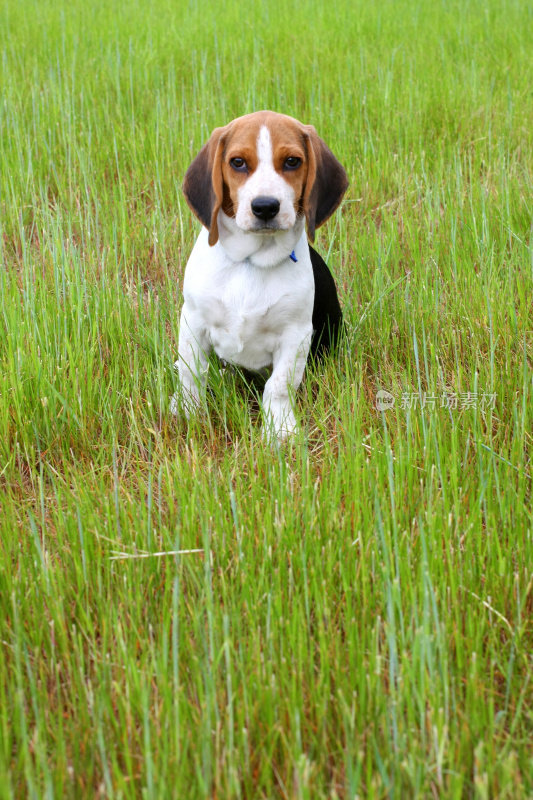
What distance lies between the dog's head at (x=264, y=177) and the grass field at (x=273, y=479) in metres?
0.60

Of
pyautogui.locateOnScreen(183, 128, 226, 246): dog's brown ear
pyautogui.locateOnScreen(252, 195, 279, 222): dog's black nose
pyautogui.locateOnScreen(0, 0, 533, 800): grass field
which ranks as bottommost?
pyautogui.locateOnScreen(0, 0, 533, 800): grass field

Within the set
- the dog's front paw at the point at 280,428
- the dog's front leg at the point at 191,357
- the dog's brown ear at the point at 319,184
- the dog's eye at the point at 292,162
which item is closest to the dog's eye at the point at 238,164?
the dog's eye at the point at 292,162

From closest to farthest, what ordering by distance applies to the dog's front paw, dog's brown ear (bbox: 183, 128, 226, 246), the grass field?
the grass field → the dog's front paw → dog's brown ear (bbox: 183, 128, 226, 246)

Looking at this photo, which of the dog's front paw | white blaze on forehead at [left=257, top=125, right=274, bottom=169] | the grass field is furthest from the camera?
white blaze on forehead at [left=257, top=125, right=274, bottom=169]

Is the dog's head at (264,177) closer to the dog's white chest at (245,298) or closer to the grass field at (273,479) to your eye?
the dog's white chest at (245,298)

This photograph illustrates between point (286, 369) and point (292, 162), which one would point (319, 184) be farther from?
point (286, 369)

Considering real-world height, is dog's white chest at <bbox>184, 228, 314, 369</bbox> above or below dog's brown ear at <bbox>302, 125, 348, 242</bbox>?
below

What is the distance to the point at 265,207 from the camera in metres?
2.79

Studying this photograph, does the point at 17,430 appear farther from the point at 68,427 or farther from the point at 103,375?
the point at 103,375

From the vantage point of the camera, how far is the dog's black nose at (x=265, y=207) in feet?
9.14

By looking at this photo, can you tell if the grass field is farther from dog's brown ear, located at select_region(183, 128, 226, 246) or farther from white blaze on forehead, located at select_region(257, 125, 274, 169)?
white blaze on forehead, located at select_region(257, 125, 274, 169)

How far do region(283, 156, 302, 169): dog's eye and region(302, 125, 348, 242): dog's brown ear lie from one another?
0.28ft

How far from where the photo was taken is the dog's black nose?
279 cm

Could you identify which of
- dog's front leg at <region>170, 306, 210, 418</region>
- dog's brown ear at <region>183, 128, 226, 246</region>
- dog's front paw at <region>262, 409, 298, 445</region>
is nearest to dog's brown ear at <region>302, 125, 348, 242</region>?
dog's brown ear at <region>183, 128, 226, 246</region>
